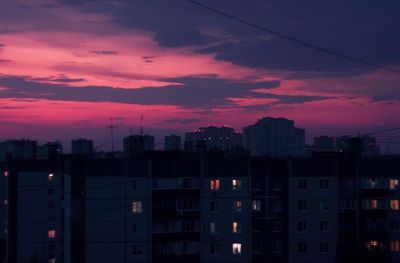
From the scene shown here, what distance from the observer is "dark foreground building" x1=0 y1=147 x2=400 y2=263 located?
4691 centimetres

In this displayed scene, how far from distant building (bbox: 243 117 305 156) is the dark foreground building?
195 feet

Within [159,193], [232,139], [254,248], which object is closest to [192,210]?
[159,193]

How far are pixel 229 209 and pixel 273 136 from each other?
6767cm

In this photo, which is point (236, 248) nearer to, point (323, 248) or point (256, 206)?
point (256, 206)

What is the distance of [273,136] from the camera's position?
114188mm

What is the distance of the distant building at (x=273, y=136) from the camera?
111m

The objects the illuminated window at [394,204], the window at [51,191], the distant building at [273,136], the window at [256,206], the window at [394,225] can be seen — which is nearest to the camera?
the window at [256,206]

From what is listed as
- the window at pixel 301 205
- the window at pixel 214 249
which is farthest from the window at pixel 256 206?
the window at pixel 214 249

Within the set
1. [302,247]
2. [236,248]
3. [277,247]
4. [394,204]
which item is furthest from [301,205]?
[394,204]

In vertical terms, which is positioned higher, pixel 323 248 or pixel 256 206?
pixel 256 206

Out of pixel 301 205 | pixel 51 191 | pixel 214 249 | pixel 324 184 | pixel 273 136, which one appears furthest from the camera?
pixel 273 136

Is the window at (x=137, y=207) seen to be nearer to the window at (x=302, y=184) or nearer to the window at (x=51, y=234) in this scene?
the window at (x=302, y=184)

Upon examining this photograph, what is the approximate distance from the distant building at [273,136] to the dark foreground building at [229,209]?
59.5 m

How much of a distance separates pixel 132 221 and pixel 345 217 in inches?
932
